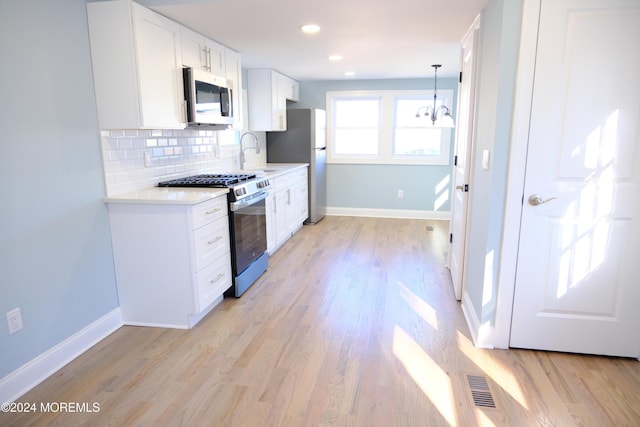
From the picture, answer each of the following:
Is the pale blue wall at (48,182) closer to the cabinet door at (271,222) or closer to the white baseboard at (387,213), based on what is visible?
the cabinet door at (271,222)

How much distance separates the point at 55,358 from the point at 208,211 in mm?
1248

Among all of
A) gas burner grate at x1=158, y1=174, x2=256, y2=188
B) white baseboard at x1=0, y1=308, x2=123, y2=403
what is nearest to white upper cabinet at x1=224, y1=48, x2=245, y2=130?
gas burner grate at x1=158, y1=174, x2=256, y2=188

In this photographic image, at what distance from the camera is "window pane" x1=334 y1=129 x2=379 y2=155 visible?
630 centimetres

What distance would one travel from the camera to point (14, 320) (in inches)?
79.4

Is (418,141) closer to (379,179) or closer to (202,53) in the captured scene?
(379,179)

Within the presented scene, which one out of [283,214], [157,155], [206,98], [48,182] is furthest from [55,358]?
[283,214]

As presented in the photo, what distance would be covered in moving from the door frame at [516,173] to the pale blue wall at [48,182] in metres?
2.58

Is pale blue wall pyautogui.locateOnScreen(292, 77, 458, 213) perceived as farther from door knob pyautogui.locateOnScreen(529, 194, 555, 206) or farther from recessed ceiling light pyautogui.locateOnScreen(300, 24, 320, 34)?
door knob pyautogui.locateOnScreen(529, 194, 555, 206)

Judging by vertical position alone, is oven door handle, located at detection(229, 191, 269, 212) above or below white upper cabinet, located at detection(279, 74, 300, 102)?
below

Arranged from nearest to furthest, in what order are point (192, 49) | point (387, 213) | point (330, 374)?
point (330, 374) → point (192, 49) → point (387, 213)

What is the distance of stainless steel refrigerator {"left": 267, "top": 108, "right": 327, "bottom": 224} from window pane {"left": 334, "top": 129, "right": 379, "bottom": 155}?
582mm

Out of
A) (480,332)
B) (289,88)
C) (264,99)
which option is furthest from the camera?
(289,88)

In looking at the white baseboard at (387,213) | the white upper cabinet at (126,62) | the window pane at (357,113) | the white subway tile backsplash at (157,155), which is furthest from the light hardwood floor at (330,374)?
the window pane at (357,113)

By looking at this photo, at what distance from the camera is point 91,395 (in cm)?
203
